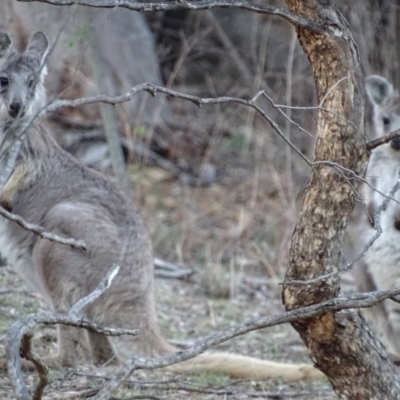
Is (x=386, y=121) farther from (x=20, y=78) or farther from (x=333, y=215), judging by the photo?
(x=333, y=215)

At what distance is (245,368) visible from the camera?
5.74 meters

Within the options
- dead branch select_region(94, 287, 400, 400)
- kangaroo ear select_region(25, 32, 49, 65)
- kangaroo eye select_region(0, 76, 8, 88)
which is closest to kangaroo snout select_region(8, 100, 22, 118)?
kangaroo eye select_region(0, 76, 8, 88)

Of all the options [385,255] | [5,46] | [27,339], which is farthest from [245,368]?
[27,339]

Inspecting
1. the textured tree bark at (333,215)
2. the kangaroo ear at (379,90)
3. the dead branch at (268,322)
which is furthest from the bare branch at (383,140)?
the kangaroo ear at (379,90)

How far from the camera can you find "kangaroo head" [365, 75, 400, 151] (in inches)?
298

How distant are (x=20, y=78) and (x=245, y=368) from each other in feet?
7.37

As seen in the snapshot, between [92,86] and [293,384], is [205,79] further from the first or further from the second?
[293,384]

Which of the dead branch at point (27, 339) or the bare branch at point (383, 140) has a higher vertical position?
the bare branch at point (383, 140)

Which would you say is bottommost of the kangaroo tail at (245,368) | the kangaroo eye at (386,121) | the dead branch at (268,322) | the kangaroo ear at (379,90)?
the kangaroo tail at (245,368)

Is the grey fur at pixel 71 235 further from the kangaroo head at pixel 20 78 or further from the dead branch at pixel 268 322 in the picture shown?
the dead branch at pixel 268 322

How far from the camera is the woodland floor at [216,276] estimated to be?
211 inches

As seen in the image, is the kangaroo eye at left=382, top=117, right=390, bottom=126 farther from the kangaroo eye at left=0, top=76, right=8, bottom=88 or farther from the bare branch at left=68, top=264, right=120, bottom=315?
the bare branch at left=68, top=264, right=120, bottom=315

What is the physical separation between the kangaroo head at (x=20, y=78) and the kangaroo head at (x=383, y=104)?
2900 mm

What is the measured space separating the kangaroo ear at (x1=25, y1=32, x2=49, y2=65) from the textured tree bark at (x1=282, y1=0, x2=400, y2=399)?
2405mm
